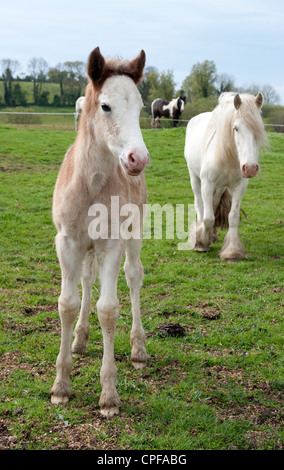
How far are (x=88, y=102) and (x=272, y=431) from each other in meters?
2.59

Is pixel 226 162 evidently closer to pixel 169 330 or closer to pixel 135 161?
pixel 169 330

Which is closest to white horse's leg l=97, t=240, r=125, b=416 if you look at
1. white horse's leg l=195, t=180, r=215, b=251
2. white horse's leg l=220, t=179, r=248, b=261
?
white horse's leg l=220, t=179, r=248, b=261

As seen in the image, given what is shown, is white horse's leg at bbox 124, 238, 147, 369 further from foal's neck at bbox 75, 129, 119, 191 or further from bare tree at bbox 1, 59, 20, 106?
bare tree at bbox 1, 59, 20, 106

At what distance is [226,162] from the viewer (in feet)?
22.8

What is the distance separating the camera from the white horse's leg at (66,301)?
338 centimetres

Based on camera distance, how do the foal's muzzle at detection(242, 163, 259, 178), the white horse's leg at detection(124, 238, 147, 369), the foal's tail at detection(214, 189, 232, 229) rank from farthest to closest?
1. the foal's tail at detection(214, 189, 232, 229)
2. the foal's muzzle at detection(242, 163, 259, 178)
3. the white horse's leg at detection(124, 238, 147, 369)

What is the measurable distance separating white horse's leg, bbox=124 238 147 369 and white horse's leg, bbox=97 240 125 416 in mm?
625

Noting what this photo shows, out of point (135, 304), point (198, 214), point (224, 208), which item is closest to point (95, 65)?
point (135, 304)

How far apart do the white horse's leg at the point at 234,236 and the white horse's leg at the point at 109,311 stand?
13.3 feet

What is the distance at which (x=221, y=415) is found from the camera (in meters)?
3.37

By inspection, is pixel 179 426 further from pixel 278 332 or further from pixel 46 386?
pixel 278 332

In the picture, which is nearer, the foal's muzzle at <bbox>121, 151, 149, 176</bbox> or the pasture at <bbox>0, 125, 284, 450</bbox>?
the foal's muzzle at <bbox>121, 151, 149, 176</bbox>

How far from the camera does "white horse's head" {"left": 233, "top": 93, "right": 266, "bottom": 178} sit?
631 cm

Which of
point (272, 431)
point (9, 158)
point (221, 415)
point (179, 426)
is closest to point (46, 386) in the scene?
point (179, 426)
